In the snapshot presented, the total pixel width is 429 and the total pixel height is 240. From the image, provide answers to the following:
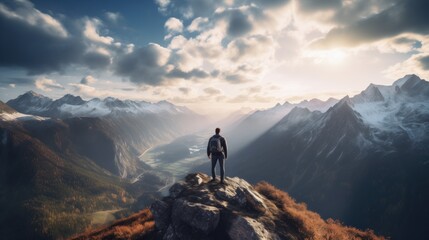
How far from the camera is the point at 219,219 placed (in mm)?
21359

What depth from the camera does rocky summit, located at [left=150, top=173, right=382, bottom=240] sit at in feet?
66.7

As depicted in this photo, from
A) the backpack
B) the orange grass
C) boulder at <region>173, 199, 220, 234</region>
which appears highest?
the backpack

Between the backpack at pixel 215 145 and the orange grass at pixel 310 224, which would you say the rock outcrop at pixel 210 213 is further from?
the backpack at pixel 215 145

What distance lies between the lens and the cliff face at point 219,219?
2033 cm

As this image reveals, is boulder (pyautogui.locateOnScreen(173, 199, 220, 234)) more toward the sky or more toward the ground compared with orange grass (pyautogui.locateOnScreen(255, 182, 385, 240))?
more toward the sky

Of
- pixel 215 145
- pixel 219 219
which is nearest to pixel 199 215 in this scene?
pixel 219 219

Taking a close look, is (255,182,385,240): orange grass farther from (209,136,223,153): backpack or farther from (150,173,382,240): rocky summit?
(209,136,223,153): backpack

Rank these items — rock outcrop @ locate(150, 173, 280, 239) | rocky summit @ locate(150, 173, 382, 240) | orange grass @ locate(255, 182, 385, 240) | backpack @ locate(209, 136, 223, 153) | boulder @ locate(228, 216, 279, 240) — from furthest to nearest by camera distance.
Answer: backpack @ locate(209, 136, 223, 153)
orange grass @ locate(255, 182, 385, 240)
rocky summit @ locate(150, 173, 382, 240)
rock outcrop @ locate(150, 173, 280, 239)
boulder @ locate(228, 216, 279, 240)

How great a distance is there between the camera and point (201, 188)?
25.5 m

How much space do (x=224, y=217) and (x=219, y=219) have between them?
0.45m

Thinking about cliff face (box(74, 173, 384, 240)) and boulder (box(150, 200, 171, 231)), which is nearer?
cliff face (box(74, 173, 384, 240))

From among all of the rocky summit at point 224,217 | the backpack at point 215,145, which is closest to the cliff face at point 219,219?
the rocky summit at point 224,217

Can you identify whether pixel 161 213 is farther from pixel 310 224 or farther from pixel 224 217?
pixel 310 224

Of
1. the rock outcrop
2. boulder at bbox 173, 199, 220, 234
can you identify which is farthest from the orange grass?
boulder at bbox 173, 199, 220, 234
